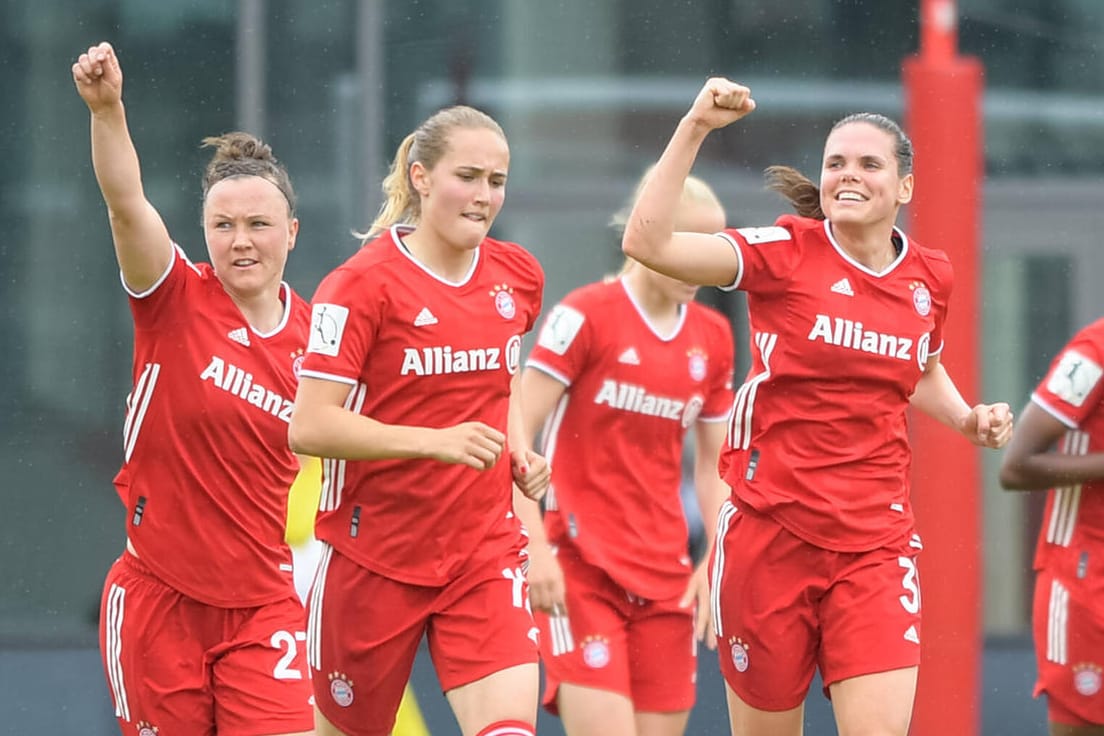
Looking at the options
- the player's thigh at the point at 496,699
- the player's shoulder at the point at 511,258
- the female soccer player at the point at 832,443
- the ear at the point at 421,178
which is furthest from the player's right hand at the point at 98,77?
the player's thigh at the point at 496,699

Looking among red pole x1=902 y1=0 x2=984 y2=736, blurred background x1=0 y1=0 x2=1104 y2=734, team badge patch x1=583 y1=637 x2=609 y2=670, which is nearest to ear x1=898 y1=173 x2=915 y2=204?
red pole x1=902 y1=0 x2=984 y2=736

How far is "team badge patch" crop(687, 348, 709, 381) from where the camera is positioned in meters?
5.77

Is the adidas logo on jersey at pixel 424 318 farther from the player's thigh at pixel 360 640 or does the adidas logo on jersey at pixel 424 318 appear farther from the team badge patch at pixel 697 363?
the team badge patch at pixel 697 363

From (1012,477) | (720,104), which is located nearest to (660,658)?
(1012,477)

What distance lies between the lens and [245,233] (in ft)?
15.0

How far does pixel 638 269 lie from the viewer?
578 centimetres

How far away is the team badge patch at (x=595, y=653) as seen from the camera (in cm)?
557

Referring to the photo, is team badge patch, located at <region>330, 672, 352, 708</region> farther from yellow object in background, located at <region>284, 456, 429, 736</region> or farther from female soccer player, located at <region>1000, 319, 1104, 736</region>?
female soccer player, located at <region>1000, 319, 1104, 736</region>

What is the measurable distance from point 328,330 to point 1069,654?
2.36 metres

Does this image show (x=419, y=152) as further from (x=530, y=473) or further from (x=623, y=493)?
(x=623, y=493)

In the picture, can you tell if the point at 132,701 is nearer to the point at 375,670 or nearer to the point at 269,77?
the point at 375,670

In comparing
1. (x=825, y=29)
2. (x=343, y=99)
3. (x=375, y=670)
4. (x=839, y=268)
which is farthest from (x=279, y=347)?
(x=825, y=29)

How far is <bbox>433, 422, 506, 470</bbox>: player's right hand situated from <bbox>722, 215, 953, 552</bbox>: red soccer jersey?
2.83ft

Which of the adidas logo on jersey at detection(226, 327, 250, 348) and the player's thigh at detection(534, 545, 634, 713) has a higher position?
the adidas logo on jersey at detection(226, 327, 250, 348)
